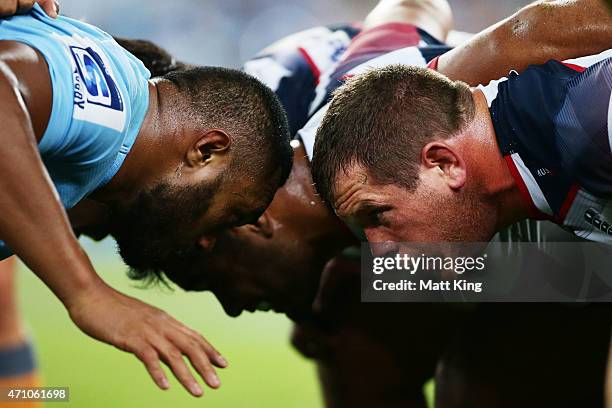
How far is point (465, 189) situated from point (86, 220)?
0.81 m

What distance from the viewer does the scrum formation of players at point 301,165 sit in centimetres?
116

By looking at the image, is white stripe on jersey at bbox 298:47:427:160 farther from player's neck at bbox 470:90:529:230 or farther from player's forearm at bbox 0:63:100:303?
player's forearm at bbox 0:63:100:303

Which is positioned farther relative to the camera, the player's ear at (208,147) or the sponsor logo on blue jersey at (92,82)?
the player's ear at (208,147)

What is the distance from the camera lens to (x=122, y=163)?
5.02ft

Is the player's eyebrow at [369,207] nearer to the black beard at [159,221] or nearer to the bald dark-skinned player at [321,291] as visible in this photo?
the black beard at [159,221]

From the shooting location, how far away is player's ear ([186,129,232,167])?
157cm

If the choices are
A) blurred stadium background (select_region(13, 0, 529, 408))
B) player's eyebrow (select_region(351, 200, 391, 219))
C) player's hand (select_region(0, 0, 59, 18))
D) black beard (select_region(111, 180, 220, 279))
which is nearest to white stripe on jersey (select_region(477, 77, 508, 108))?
player's eyebrow (select_region(351, 200, 391, 219))

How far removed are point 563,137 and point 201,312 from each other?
2.75 meters

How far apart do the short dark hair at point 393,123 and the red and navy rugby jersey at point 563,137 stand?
0.25 feet

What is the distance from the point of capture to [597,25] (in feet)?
5.39

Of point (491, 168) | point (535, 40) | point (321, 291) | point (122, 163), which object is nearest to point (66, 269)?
point (122, 163)

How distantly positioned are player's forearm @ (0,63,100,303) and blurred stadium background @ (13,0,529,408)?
39.4 inches

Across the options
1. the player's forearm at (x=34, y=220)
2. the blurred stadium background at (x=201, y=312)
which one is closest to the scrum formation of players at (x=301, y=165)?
the player's forearm at (x=34, y=220)

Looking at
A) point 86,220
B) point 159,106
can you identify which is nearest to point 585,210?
point 159,106
